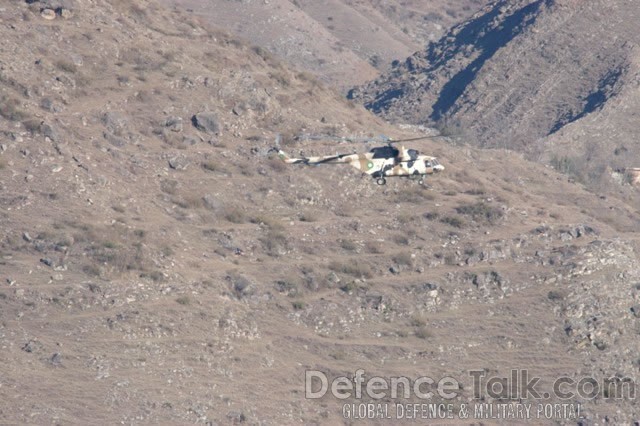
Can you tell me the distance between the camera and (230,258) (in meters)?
51.2

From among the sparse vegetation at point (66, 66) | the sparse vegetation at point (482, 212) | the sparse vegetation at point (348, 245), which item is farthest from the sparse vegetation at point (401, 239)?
the sparse vegetation at point (66, 66)

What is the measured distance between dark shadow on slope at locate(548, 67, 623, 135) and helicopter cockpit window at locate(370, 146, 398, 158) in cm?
4008

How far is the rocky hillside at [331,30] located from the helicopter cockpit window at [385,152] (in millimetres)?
56949

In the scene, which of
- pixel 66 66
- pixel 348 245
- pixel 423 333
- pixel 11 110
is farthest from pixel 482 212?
pixel 11 110

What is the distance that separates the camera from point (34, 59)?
58.3 metres

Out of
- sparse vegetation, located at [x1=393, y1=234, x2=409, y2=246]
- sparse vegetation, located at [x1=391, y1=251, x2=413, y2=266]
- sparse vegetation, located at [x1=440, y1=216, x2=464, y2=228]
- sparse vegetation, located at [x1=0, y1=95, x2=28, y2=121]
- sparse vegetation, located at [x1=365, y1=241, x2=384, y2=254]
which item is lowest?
sparse vegetation, located at [x1=0, y1=95, x2=28, y2=121]

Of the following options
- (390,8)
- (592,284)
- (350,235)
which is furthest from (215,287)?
(390,8)

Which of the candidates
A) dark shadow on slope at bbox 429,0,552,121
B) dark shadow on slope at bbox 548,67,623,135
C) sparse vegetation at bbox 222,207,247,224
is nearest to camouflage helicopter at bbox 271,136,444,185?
sparse vegetation at bbox 222,207,247,224

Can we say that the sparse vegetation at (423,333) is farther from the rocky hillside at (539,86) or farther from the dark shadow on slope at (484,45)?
the dark shadow on slope at (484,45)

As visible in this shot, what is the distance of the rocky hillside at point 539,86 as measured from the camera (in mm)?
84750

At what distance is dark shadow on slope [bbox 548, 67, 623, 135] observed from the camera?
88.2 m

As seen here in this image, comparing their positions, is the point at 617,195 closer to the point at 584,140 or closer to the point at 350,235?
the point at 584,140

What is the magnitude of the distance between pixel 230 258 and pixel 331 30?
73.8 metres

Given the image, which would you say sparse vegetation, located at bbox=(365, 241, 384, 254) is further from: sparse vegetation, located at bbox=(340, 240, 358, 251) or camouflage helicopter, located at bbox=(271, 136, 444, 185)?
camouflage helicopter, located at bbox=(271, 136, 444, 185)
